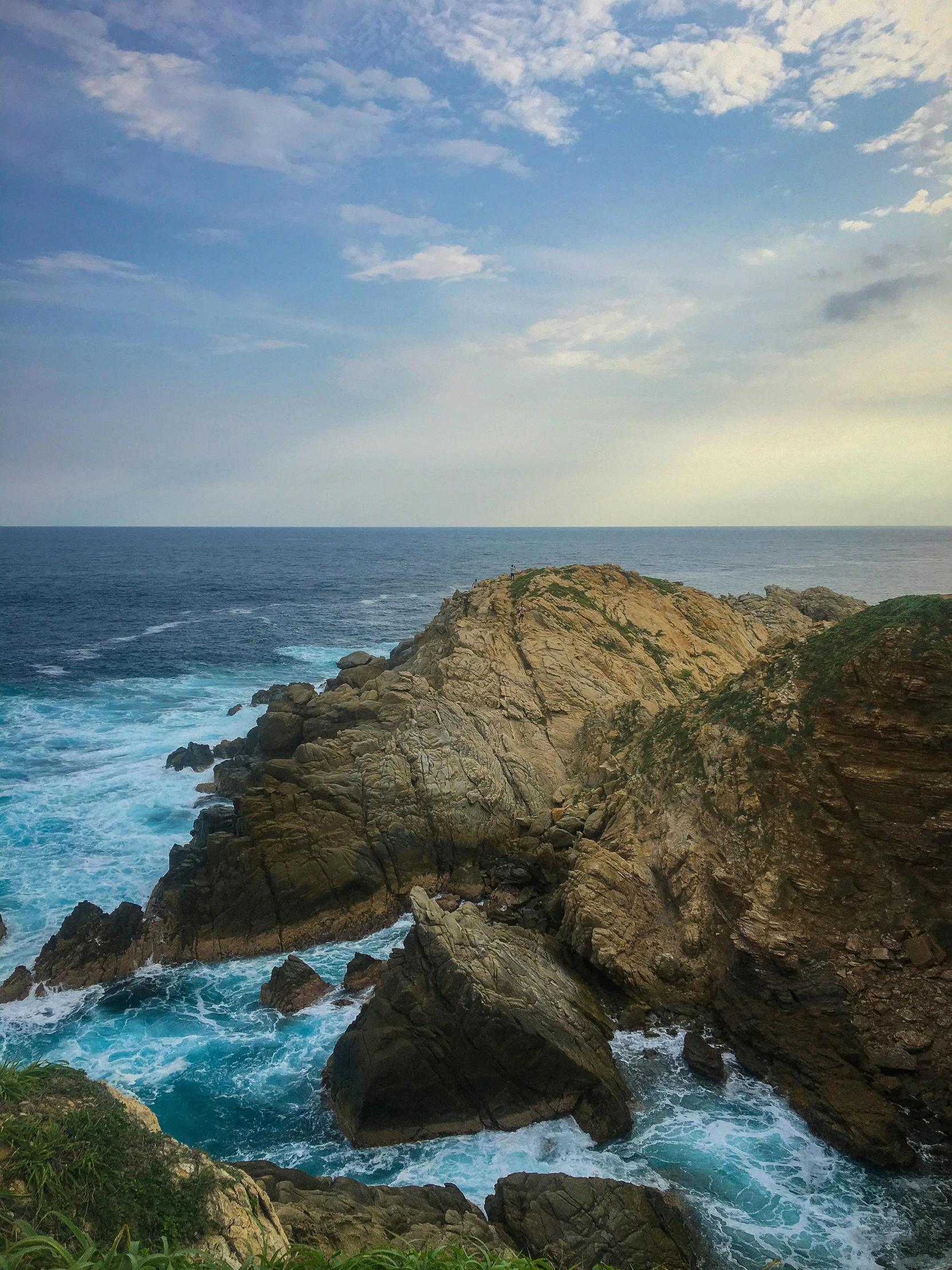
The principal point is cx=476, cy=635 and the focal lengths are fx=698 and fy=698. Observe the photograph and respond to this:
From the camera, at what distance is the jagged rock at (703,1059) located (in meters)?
17.6

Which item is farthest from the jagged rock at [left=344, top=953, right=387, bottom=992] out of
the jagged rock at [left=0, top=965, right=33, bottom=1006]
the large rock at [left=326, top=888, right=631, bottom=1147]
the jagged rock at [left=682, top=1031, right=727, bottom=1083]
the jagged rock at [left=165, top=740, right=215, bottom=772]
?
the jagged rock at [left=165, top=740, right=215, bottom=772]

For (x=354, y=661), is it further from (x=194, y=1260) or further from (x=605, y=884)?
(x=194, y=1260)

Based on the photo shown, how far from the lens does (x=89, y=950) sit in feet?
77.6

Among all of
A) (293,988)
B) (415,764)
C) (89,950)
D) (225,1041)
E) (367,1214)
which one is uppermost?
(415,764)

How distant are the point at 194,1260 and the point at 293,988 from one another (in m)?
16.5

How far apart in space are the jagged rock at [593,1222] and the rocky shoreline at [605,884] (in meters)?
2.53

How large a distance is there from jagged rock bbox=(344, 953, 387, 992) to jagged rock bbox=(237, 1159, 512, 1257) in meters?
Result: 7.68

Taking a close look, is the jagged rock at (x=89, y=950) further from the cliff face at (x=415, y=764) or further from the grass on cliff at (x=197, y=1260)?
the grass on cliff at (x=197, y=1260)

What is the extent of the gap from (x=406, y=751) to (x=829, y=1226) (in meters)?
20.0

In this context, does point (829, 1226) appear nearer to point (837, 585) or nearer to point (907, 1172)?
point (907, 1172)

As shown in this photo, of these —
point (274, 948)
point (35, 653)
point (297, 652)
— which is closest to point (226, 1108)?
point (274, 948)

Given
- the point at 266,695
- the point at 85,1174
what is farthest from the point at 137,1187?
the point at 266,695

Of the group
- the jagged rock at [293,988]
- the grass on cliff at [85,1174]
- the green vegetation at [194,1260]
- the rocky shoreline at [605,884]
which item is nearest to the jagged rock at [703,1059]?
the rocky shoreline at [605,884]

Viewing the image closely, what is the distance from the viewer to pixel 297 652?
2675 inches
